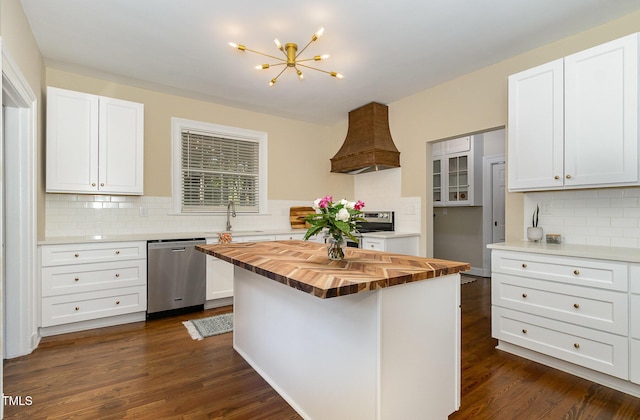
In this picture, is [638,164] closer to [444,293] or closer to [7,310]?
[444,293]

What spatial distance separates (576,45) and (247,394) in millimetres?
3857

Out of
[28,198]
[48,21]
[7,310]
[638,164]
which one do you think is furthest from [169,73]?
[638,164]

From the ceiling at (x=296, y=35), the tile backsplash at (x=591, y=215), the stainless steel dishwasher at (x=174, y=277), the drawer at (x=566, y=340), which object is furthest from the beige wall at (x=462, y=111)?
the stainless steel dishwasher at (x=174, y=277)

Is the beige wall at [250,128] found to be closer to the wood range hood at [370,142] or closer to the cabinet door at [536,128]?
the wood range hood at [370,142]

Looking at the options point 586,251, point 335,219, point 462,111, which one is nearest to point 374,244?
point 462,111

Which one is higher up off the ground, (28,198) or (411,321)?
(28,198)

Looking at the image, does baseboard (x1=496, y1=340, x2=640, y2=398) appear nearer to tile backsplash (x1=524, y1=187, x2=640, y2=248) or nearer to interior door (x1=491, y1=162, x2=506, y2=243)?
tile backsplash (x1=524, y1=187, x2=640, y2=248)

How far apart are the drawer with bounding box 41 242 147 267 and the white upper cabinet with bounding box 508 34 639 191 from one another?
12.3 ft

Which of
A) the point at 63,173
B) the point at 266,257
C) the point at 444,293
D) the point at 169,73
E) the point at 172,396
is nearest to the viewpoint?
the point at 444,293

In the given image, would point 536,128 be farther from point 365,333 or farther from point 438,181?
point 438,181

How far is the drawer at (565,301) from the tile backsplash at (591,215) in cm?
67

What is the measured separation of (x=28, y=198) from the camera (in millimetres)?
2564

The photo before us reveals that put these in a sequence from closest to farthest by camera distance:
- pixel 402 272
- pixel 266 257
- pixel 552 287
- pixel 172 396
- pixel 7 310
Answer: pixel 402 272 → pixel 266 257 → pixel 172 396 → pixel 552 287 → pixel 7 310

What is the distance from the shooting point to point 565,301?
2256 millimetres
